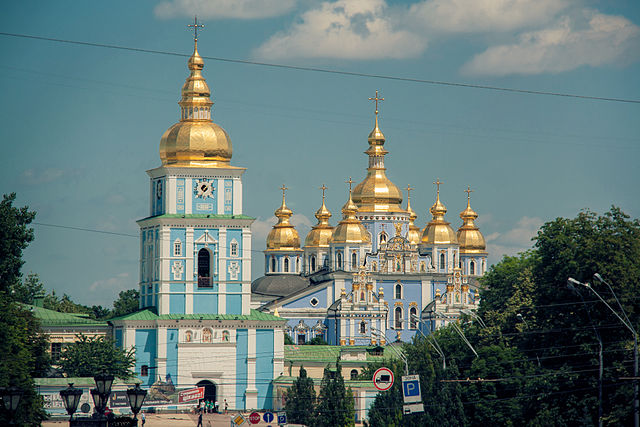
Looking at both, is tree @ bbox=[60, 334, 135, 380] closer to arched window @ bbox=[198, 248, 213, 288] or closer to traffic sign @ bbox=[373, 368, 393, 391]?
arched window @ bbox=[198, 248, 213, 288]

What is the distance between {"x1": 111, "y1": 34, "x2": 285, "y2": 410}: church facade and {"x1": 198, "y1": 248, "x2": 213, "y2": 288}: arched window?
5 cm

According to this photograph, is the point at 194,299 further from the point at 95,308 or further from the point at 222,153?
the point at 95,308

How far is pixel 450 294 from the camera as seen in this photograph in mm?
112688

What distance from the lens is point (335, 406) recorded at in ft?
198

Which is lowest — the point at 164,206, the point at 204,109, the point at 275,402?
the point at 275,402

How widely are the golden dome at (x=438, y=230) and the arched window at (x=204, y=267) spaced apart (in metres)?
43.0

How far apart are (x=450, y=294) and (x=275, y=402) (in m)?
35.2

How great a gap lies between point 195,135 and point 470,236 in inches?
2053

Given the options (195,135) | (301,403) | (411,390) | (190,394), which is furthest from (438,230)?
(411,390)

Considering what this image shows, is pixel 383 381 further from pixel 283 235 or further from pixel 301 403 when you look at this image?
pixel 283 235

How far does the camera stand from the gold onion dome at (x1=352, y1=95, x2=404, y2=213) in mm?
119688

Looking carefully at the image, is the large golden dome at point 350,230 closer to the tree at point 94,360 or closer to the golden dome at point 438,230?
the golden dome at point 438,230

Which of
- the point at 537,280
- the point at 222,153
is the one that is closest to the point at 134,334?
the point at 222,153

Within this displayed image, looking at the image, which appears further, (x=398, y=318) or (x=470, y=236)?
(x=470, y=236)
